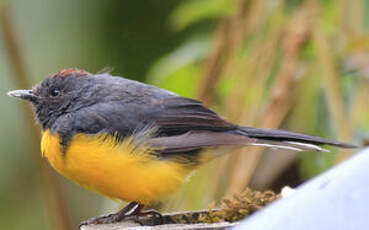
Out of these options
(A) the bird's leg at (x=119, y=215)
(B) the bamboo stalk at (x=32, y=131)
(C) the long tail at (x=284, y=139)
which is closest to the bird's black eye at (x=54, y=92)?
(B) the bamboo stalk at (x=32, y=131)

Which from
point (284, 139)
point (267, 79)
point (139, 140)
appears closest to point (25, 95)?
point (139, 140)

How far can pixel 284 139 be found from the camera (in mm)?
4023

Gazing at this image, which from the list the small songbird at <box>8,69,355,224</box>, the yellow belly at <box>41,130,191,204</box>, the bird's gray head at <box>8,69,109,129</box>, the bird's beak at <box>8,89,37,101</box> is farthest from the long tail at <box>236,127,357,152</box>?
the bird's beak at <box>8,89,37,101</box>

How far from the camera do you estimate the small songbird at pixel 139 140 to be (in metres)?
3.89

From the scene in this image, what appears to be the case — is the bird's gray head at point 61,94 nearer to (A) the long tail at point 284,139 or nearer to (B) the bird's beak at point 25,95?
(B) the bird's beak at point 25,95

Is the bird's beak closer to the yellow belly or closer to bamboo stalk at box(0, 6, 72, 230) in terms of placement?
bamboo stalk at box(0, 6, 72, 230)

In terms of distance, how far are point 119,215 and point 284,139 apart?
3.31 ft

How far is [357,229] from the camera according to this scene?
4.55 ft

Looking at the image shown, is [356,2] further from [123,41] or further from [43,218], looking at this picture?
[43,218]

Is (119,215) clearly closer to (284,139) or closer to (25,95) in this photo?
(284,139)

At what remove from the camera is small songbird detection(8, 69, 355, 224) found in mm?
3895

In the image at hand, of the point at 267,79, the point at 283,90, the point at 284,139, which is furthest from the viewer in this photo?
the point at 267,79

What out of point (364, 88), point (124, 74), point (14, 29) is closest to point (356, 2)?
point (364, 88)

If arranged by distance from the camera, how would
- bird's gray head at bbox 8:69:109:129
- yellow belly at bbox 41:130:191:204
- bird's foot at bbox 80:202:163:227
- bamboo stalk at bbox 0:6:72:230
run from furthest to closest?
bamboo stalk at bbox 0:6:72:230 < bird's gray head at bbox 8:69:109:129 < yellow belly at bbox 41:130:191:204 < bird's foot at bbox 80:202:163:227
